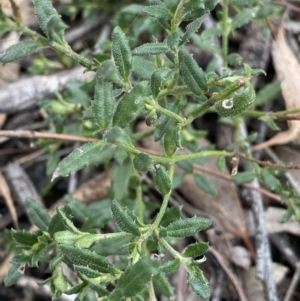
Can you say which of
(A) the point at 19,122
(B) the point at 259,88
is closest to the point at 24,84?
(A) the point at 19,122

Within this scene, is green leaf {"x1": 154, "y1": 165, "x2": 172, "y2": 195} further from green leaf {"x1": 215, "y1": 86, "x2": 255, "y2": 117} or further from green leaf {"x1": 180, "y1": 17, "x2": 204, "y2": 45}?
green leaf {"x1": 180, "y1": 17, "x2": 204, "y2": 45}

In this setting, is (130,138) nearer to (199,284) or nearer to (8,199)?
(199,284)

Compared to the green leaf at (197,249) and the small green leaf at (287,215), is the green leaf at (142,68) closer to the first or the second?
the green leaf at (197,249)

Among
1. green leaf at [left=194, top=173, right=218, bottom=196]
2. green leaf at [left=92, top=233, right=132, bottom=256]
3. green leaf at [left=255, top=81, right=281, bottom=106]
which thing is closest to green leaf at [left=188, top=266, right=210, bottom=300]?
green leaf at [left=92, top=233, right=132, bottom=256]

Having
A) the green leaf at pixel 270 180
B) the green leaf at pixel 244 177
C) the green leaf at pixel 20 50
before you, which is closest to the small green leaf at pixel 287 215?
the green leaf at pixel 270 180

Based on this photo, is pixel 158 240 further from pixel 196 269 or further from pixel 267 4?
pixel 267 4
